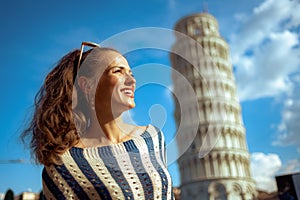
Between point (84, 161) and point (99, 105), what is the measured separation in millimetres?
204

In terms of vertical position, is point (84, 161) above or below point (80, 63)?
below

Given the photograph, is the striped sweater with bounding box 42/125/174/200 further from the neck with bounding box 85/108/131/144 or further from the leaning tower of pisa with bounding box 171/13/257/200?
the leaning tower of pisa with bounding box 171/13/257/200

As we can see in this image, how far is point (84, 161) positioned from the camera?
119cm

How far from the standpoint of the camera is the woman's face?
1225 millimetres

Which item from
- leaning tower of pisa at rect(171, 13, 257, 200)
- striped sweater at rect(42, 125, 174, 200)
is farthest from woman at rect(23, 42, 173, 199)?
leaning tower of pisa at rect(171, 13, 257, 200)

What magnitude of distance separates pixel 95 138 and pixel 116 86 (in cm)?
21

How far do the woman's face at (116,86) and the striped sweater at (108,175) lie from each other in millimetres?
160

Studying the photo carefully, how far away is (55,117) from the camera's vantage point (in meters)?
1.26

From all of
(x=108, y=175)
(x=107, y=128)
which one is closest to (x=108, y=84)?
(x=107, y=128)

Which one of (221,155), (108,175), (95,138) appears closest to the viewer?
(108,175)

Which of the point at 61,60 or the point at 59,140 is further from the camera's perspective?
the point at 61,60

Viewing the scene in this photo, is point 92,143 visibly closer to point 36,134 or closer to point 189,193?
point 36,134

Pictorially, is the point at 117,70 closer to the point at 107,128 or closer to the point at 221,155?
the point at 107,128

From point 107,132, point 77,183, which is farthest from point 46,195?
point 107,132
